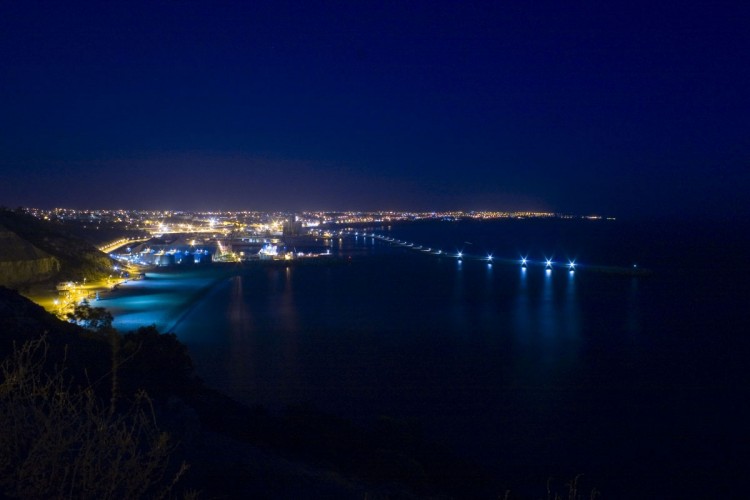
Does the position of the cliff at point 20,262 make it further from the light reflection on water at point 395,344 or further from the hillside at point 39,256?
the light reflection on water at point 395,344

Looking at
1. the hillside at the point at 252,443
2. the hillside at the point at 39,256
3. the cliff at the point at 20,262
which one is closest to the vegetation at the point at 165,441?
the hillside at the point at 252,443

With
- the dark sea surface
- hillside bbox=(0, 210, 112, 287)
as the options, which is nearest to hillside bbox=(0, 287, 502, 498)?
the dark sea surface

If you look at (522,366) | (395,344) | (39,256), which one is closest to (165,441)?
(522,366)

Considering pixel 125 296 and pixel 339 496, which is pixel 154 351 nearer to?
pixel 339 496

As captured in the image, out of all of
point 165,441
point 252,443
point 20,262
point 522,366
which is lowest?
point 522,366

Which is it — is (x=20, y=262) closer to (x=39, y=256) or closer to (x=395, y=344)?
(x=39, y=256)

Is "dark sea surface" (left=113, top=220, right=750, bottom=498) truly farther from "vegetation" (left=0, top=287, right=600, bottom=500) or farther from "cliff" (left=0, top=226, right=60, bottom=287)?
"cliff" (left=0, top=226, right=60, bottom=287)
